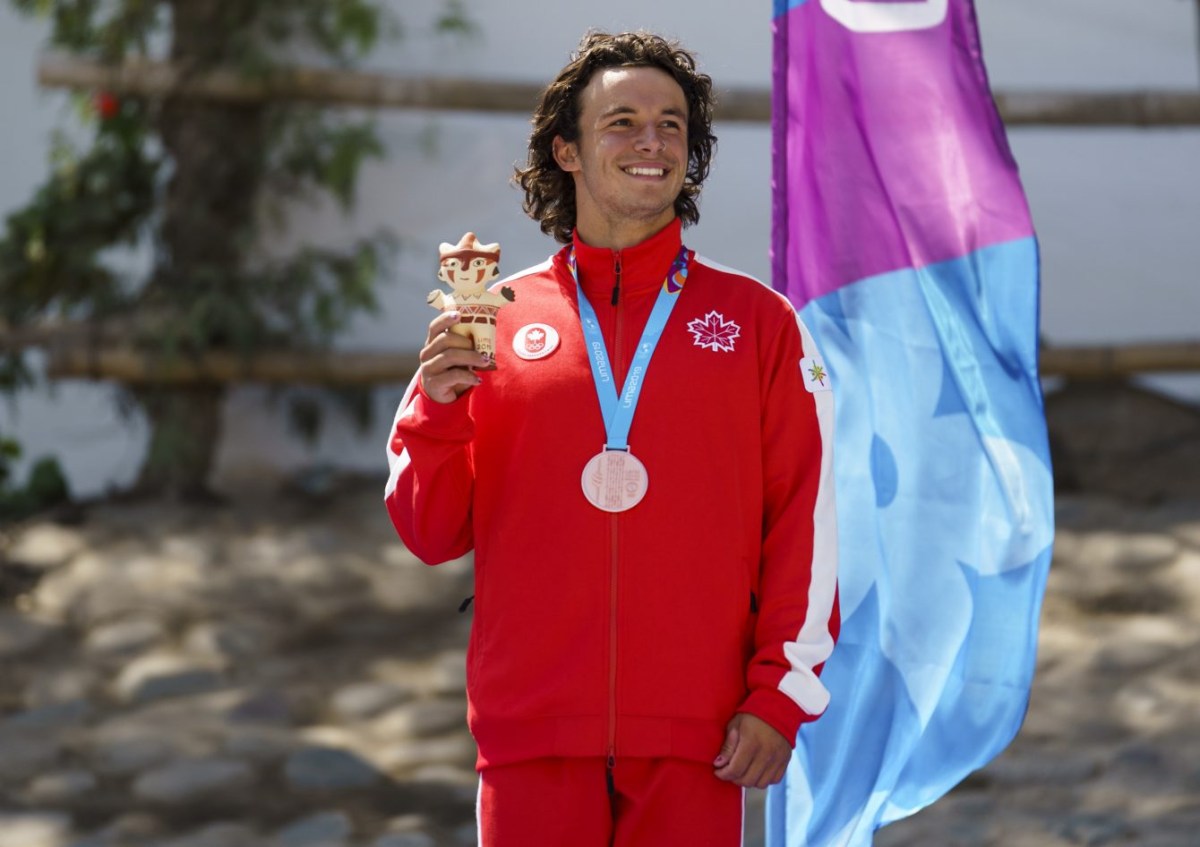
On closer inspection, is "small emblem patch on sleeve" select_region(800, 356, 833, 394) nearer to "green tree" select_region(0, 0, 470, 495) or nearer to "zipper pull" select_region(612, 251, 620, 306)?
"zipper pull" select_region(612, 251, 620, 306)

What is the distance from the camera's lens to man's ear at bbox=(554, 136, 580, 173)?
2.77 meters

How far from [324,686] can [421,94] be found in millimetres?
2625

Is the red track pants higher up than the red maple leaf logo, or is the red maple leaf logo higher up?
the red maple leaf logo

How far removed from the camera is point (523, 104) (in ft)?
22.0

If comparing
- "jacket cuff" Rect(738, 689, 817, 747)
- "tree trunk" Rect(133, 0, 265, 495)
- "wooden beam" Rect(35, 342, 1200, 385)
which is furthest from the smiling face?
"tree trunk" Rect(133, 0, 265, 495)

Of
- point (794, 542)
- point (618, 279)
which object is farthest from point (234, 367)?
point (794, 542)

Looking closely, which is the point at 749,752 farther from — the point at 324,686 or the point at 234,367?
the point at 234,367

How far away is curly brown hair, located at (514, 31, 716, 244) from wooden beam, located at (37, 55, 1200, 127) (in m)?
3.71

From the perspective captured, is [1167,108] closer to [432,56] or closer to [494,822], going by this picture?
[432,56]

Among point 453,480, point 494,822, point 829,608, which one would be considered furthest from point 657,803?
point 453,480

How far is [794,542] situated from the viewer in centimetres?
256

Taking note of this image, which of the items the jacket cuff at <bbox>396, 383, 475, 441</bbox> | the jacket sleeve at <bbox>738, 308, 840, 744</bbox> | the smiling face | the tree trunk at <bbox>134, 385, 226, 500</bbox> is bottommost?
the tree trunk at <bbox>134, 385, 226, 500</bbox>

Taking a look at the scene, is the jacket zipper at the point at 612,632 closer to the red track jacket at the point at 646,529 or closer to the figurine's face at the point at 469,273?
the red track jacket at the point at 646,529

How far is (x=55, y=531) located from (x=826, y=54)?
14.8ft
